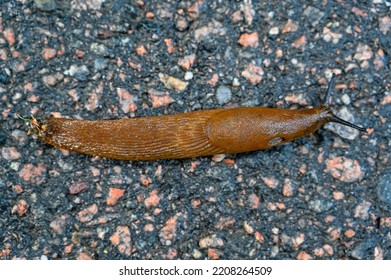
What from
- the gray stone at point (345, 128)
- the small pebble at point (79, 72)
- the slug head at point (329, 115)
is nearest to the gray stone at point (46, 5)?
the small pebble at point (79, 72)

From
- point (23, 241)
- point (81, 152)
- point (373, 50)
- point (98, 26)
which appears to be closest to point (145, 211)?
point (81, 152)

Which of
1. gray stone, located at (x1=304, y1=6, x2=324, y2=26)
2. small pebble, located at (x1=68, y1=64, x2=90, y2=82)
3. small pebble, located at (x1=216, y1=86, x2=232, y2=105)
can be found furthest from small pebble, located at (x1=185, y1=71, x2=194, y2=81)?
gray stone, located at (x1=304, y1=6, x2=324, y2=26)

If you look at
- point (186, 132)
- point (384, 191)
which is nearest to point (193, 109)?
point (186, 132)

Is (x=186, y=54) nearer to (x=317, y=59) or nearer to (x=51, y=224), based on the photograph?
(x=317, y=59)

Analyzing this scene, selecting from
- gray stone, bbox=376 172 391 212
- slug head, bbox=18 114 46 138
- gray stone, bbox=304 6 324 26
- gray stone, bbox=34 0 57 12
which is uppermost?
gray stone, bbox=304 6 324 26

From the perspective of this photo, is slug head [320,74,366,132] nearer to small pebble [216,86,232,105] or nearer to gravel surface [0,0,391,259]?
gravel surface [0,0,391,259]
